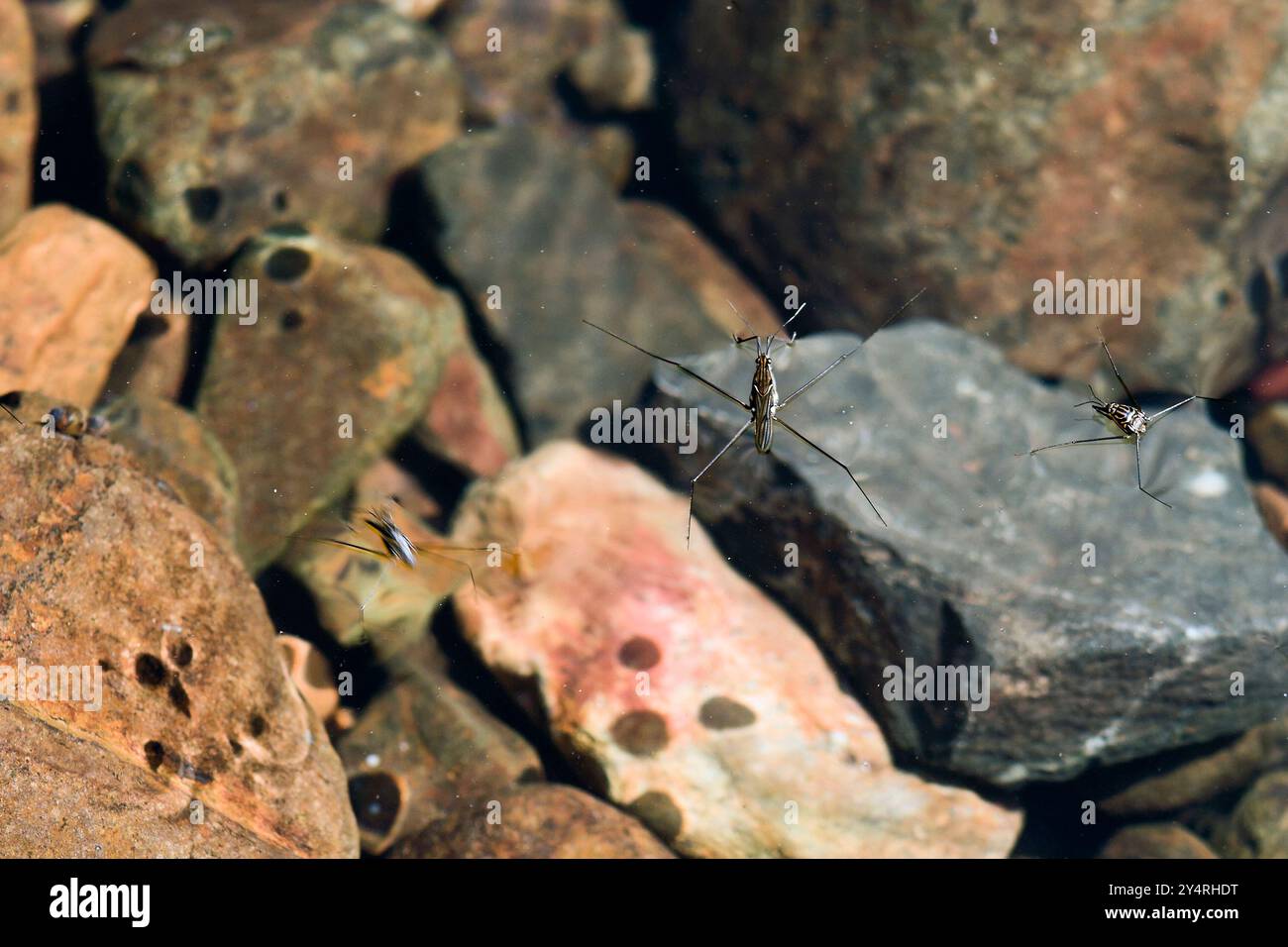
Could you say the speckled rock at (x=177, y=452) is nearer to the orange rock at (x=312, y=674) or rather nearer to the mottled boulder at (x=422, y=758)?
the orange rock at (x=312, y=674)

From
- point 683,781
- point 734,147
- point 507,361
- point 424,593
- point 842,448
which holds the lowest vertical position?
point 683,781

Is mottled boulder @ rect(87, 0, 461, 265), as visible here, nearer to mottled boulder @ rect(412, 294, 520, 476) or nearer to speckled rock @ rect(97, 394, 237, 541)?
mottled boulder @ rect(412, 294, 520, 476)

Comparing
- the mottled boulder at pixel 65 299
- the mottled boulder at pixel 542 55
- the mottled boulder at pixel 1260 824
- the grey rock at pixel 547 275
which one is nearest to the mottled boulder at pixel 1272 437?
the mottled boulder at pixel 1260 824

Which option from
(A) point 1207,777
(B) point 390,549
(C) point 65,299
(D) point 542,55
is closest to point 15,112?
(C) point 65,299
